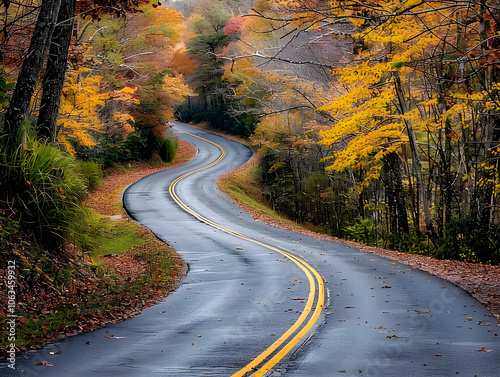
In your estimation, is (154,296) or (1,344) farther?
(154,296)

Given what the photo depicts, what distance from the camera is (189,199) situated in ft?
111

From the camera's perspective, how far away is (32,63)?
35.7ft

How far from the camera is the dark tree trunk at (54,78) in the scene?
12477 mm

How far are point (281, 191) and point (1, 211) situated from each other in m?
34.5

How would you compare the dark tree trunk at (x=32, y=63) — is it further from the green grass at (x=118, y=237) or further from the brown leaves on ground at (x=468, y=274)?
the brown leaves on ground at (x=468, y=274)

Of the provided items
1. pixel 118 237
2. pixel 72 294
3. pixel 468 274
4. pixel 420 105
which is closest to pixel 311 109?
pixel 420 105

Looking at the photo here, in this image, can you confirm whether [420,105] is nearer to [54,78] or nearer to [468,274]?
[468,274]

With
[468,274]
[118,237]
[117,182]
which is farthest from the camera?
[117,182]

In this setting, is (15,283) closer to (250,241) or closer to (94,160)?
(250,241)

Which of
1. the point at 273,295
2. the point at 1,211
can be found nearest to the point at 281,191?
the point at 273,295

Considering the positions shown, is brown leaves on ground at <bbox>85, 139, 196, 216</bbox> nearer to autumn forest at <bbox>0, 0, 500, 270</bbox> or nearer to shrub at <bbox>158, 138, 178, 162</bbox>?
shrub at <bbox>158, 138, 178, 162</bbox>

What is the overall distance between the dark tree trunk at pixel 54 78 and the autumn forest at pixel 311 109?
0.10 feet

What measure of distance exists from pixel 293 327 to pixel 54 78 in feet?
25.9

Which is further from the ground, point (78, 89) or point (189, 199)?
point (78, 89)
